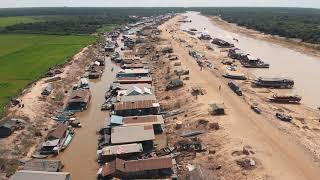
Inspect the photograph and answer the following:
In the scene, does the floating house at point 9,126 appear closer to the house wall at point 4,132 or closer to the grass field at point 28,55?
the house wall at point 4,132

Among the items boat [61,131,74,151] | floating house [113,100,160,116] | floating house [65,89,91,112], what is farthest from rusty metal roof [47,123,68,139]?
floating house [65,89,91,112]

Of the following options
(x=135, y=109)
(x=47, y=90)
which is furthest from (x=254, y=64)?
(x=47, y=90)

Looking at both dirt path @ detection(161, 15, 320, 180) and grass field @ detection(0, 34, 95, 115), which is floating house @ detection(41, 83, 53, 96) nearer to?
grass field @ detection(0, 34, 95, 115)

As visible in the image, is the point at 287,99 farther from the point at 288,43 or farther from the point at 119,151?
the point at 288,43

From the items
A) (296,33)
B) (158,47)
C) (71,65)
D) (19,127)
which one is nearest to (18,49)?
(71,65)

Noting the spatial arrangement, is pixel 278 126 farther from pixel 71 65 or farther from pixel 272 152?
pixel 71 65
